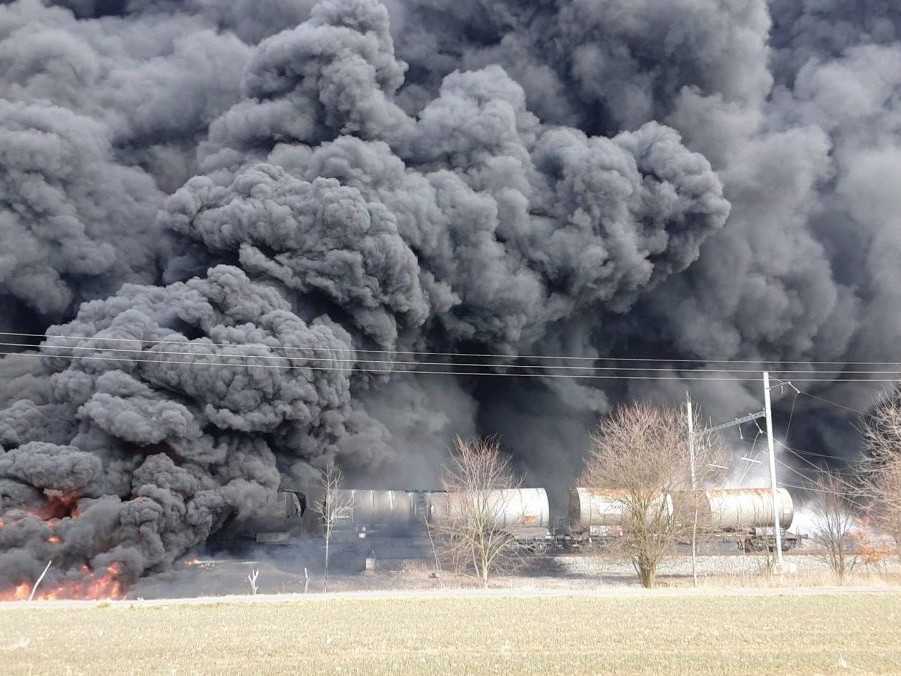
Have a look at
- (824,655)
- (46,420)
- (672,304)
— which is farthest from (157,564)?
(672,304)

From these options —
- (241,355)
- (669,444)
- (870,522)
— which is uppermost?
(241,355)

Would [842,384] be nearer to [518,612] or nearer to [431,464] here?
[431,464]

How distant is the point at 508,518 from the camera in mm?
45812

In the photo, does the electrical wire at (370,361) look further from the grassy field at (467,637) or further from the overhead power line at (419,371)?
the grassy field at (467,637)

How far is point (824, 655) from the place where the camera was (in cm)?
1664

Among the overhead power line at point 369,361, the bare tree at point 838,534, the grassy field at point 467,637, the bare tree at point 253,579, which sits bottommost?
the grassy field at point 467,637

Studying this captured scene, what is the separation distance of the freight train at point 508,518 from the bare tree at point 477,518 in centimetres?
15

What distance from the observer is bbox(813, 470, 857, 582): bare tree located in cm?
4153

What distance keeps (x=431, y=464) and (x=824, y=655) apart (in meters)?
38.5

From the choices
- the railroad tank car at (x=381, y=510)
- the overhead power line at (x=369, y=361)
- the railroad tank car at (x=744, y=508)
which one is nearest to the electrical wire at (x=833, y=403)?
the overhead power line at (x=369, y=361)

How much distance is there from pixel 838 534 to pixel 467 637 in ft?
94.0

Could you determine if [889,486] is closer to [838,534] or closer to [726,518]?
[838,534]

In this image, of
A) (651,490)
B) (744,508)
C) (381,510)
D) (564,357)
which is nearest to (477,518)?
(381,510)

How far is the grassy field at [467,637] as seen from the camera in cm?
1609
